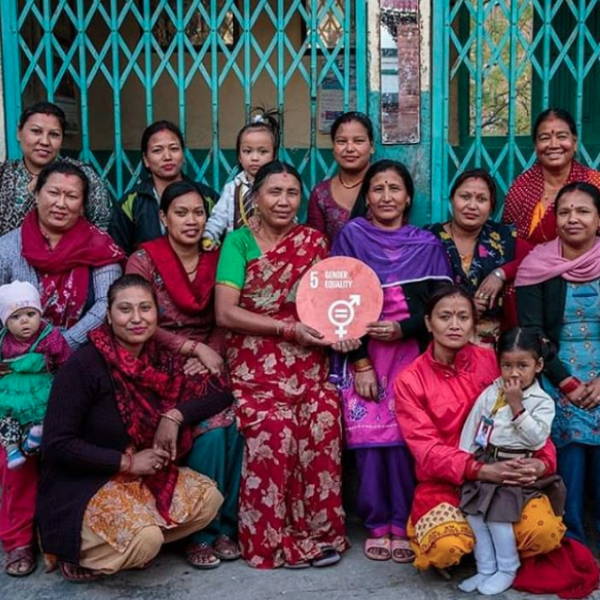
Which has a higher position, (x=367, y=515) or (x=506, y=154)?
(x=506, y=154)

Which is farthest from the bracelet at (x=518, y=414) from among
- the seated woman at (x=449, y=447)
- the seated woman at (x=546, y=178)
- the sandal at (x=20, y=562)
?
the sandal at (x=20, y=562)

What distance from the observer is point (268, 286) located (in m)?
A: 3.85

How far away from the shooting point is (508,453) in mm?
3400

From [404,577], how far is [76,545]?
1.34 meters

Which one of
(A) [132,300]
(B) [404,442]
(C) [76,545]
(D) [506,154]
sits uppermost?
(D) [506,154]

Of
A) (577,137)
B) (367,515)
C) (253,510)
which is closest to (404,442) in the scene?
(367,515)

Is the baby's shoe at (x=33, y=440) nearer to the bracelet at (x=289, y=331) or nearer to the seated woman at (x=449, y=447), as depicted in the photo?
the bracelet at (x=289, y=331)

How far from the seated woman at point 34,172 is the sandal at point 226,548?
1629mm

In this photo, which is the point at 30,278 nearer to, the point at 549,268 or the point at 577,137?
the point at 549,268

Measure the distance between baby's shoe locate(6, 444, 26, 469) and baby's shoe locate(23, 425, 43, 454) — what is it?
0.03 metres

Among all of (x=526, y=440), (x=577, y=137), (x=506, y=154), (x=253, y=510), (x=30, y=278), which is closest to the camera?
(x=526, y=440)

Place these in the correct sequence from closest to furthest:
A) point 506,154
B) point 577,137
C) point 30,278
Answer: point 30,278 < point 577,137 < point 506,154

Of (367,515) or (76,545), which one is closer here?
(76,545)

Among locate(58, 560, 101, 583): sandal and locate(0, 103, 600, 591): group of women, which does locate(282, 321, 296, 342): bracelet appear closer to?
locate(0, 103, 600, 591): group of women
